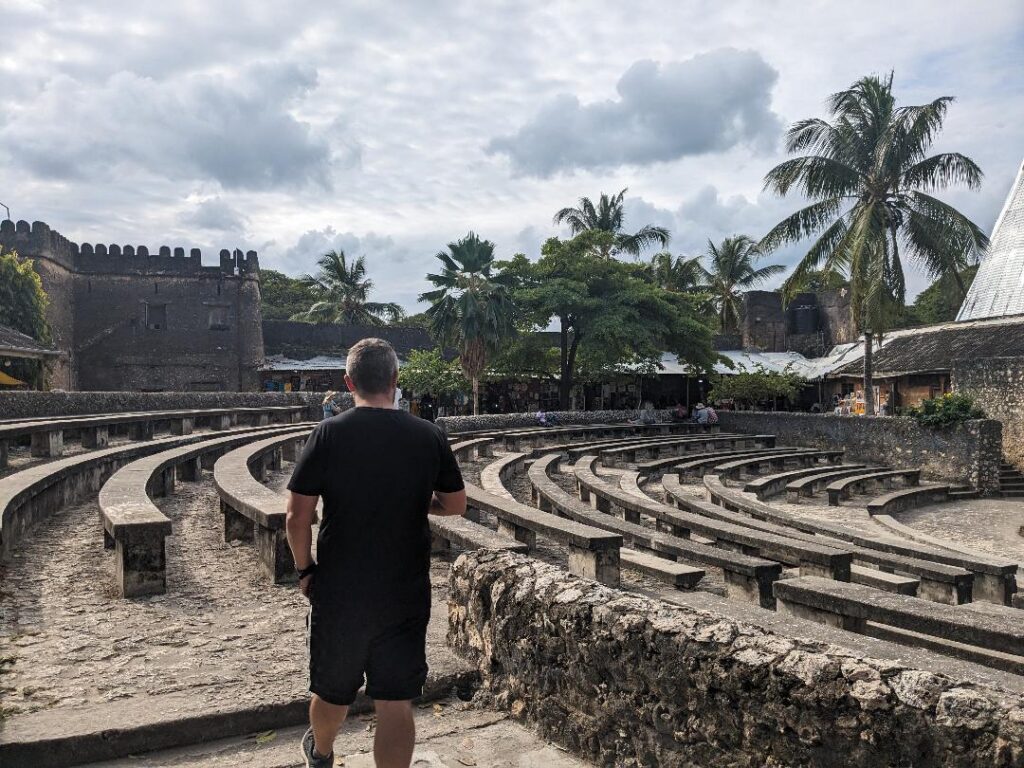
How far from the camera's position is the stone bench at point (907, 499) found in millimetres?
14617

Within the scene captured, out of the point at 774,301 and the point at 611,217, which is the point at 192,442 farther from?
the point at 774,301

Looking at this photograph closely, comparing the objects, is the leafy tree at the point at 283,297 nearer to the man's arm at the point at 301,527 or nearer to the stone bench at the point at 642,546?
the stone bench at the point at 642,546

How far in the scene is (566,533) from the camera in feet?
19.2

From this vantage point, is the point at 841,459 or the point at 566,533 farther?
the point at 841,459

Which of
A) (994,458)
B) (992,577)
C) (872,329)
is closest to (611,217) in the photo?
(872,329)

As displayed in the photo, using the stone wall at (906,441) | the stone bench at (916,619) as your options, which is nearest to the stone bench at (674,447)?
the stone wall at (906,441)

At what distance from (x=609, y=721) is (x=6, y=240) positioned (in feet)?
117

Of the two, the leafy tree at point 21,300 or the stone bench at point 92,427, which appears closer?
the stone bench at point 92,427

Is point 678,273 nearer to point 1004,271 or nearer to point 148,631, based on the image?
point 1004,271

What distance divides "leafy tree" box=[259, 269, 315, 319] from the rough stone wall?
47.7 m

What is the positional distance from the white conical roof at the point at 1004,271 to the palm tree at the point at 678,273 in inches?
597

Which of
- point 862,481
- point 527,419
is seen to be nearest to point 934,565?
point 862,481

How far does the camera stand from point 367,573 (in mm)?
2537

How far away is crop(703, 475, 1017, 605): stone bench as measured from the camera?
7.03 meters
